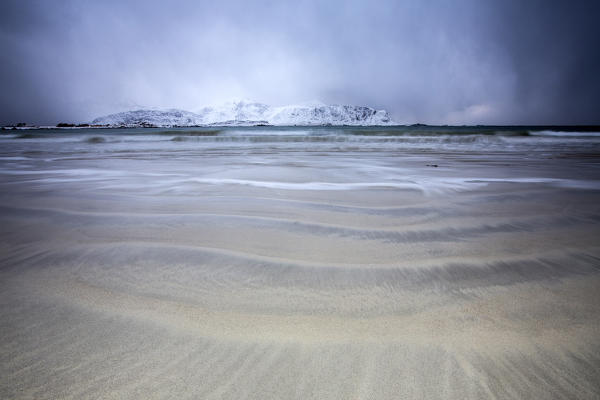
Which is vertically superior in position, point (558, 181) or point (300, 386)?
point (558, 181)

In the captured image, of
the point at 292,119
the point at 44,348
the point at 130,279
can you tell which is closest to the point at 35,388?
the point at 44,348

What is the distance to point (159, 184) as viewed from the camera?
339 centimetres

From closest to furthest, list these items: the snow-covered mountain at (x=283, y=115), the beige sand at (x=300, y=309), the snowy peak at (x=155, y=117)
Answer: the beige sand at (x=300, y=309) < the snowy peak at (x=155, y=117) < the snow-covered mountain at (x=283, y=115)

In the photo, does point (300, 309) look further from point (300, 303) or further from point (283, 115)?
point (283, 115)

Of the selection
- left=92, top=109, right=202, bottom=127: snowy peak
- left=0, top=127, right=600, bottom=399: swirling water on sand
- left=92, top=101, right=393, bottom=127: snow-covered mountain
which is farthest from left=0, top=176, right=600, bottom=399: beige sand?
left=92, top=101, right=393, bottom=127: snow-covered mountain

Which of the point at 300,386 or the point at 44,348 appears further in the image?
the point at 44,348

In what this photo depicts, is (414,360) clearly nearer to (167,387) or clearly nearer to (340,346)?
(340,346)

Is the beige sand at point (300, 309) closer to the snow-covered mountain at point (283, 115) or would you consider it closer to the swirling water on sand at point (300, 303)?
the swirling water on sand at point (300, 303)

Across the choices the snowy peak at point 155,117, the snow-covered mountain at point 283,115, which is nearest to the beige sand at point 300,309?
the snowy peak at point 155,117

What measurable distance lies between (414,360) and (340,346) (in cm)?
20

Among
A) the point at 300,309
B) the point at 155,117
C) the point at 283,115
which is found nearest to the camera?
the point at 300,309

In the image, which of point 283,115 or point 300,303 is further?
point 283,115

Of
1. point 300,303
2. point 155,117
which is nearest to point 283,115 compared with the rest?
point 155,117

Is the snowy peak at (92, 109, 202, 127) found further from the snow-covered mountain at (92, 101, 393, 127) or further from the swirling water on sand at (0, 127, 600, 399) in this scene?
the swirling water on sand at (0, 127, 600, 399)
